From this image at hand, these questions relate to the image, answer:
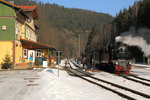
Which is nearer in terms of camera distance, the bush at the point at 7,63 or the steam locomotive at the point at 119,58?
the steam locomotive at the point at 119,58

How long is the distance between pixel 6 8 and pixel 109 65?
1490 centimetres

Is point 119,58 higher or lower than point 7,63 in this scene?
higher

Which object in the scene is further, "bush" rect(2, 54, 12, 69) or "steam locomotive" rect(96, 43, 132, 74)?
"bush" rect(2, 54, 12, 69)

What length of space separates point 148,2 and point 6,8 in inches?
1559

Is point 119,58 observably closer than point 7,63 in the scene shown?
Yes

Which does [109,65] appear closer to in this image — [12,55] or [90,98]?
[12,55]

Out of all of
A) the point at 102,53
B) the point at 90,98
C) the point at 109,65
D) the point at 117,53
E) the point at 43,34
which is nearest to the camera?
the point at 90,98

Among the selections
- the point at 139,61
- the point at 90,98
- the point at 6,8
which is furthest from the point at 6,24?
the point at 139,61

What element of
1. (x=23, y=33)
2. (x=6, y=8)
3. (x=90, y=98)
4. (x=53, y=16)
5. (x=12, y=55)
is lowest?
(x=90, y=98)

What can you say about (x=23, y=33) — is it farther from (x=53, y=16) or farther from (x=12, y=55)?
(x=53, y=16)

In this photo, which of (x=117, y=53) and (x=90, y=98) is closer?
(x=90, y=98)

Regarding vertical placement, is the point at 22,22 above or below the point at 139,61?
above

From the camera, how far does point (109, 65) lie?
2647 centimetres

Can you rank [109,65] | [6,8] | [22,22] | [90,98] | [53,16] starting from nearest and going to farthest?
[90,98] → [109,65] → [6,8] → [22,22] → [53,16]
